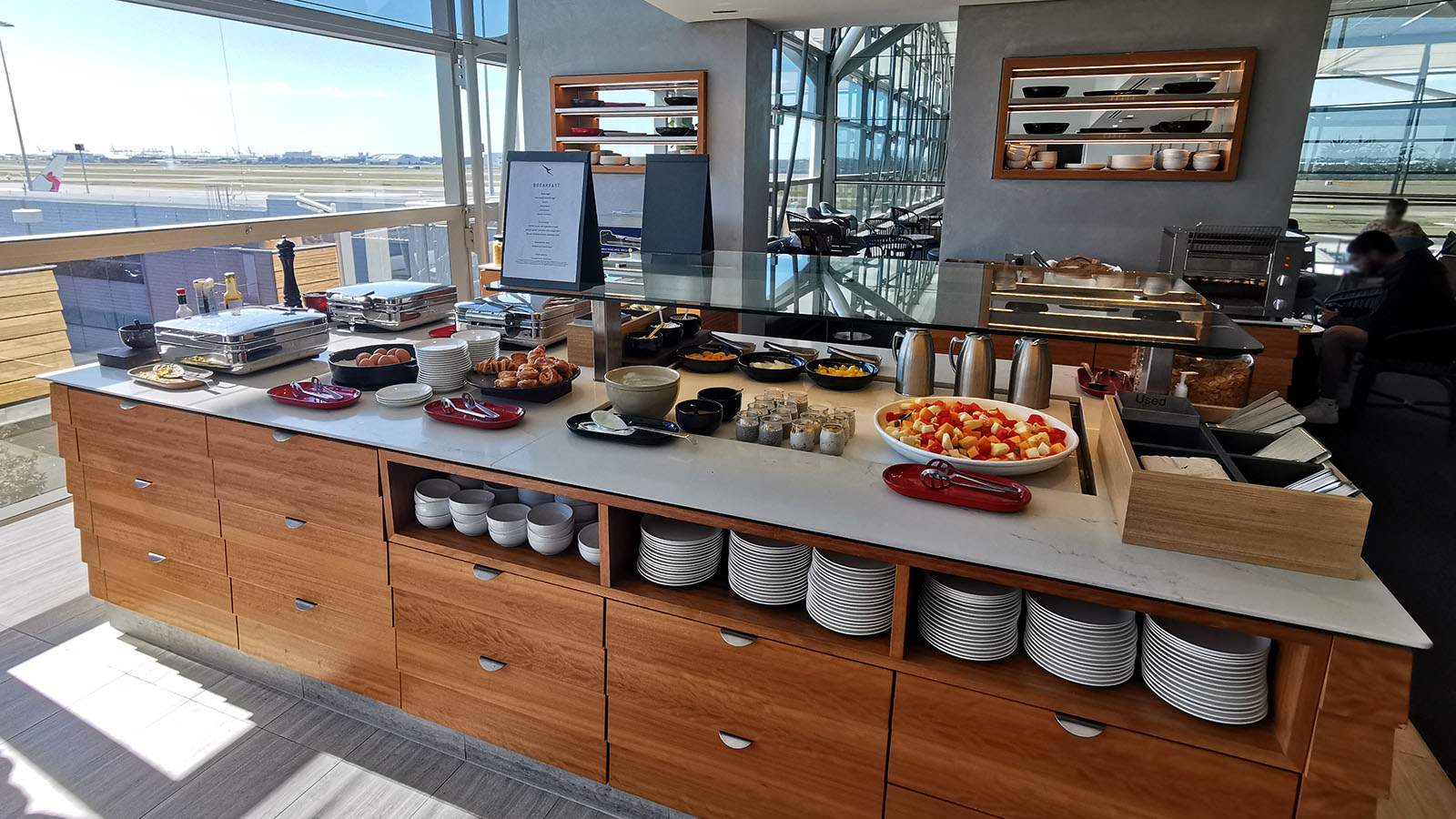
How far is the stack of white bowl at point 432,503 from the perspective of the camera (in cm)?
201

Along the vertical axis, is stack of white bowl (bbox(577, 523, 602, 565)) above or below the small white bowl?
below

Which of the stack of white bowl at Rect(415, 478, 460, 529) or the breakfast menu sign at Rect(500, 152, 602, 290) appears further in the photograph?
the breakfast menu sign at Rect(500, 152, 602, 290)

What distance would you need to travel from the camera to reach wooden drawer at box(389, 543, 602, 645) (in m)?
1.82

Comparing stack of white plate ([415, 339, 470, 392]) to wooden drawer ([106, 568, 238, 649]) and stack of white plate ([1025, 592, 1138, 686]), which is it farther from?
stack of white plate ([1025, 592, 1138, 686])

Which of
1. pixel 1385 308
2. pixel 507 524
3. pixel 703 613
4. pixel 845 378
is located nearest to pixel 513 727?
pixel 507 524

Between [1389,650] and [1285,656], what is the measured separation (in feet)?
0.60

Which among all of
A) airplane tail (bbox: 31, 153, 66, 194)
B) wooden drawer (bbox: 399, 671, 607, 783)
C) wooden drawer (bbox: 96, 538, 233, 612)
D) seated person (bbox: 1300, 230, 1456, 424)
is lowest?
wooden drawer (bbox: 399, 671, 607, 783)

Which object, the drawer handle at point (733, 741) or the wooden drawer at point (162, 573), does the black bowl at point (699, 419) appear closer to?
the drawer handle at point (733, 741)

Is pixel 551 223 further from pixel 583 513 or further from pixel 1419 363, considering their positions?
pixel 1419 363

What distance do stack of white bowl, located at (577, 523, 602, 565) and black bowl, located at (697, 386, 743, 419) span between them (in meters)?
0.49

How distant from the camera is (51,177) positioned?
138 inches

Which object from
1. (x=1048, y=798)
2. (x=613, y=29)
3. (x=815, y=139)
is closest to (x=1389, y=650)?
(x=1048, y=798)

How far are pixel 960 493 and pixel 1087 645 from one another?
36 cm

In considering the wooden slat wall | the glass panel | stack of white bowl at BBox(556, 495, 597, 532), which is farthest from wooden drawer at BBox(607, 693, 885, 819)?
the glass panel
